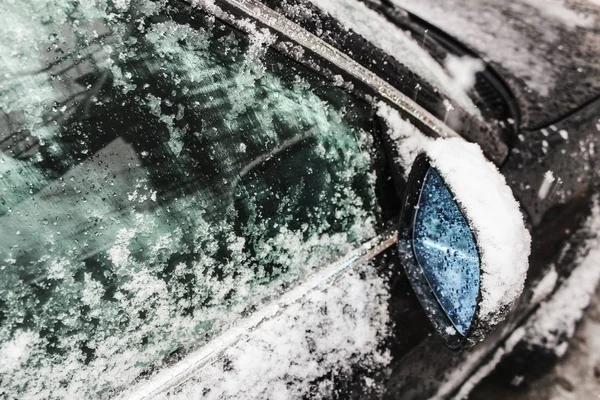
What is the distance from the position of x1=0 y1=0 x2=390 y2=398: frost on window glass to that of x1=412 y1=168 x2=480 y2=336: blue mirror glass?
0.38m

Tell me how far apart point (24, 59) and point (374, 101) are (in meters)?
1.08

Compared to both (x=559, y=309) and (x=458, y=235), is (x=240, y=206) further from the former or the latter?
(x=559, y=309)

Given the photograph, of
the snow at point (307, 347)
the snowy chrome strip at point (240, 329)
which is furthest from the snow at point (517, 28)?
the snow at point (307, 347)

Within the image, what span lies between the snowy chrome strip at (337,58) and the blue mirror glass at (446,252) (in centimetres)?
27

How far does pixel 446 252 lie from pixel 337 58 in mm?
779

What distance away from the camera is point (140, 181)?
1.34 meters

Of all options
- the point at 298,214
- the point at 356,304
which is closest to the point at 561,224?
the point at 356,304

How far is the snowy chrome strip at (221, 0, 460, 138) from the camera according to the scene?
1403 mm

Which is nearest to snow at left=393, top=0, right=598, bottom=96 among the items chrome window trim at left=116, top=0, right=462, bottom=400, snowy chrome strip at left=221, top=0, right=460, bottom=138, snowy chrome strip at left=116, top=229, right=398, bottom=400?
snowy chrome strip at left=221, top=0, right=460, bottom=138

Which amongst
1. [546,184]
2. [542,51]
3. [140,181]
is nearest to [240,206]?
→ [140,181]

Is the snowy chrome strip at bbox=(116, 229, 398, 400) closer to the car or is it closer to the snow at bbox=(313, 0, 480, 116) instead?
the car

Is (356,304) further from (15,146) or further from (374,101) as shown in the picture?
(15,146)

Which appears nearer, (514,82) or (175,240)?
(175,240)

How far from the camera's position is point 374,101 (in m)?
1.63
